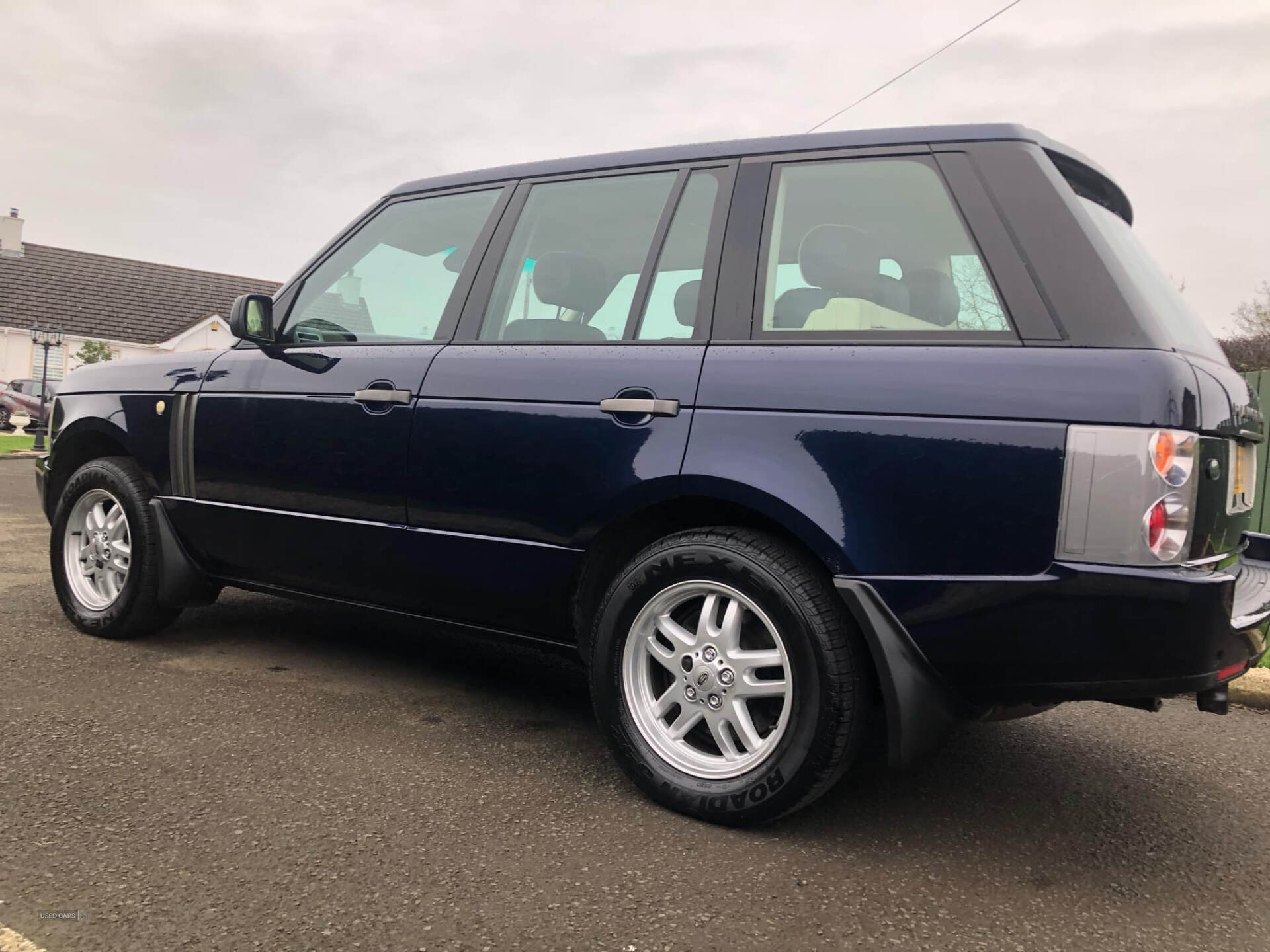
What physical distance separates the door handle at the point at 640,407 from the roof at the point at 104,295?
38461mm

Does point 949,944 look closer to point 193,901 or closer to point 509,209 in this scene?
point 193,901

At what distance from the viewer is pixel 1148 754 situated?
3479 millimetres

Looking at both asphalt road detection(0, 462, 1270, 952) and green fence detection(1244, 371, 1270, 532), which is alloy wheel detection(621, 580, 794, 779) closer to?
asphalt road detection(0, 462, 1270, 952)

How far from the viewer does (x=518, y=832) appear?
98.3 inches

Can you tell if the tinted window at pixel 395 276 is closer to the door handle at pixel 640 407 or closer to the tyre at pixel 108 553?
the door handle at pixel 640 407

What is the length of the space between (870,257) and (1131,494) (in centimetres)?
91

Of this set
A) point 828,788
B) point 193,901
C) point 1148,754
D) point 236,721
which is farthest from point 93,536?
point 1148,754

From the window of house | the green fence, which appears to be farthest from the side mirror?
the window of house

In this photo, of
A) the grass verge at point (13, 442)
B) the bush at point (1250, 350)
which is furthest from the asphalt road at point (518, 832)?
the bush at point (1250, 350)

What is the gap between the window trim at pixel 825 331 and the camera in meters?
→ 2.39

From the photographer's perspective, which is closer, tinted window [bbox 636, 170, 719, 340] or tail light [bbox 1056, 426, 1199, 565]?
tail light [bbox 1056, 426, 1199, 565]

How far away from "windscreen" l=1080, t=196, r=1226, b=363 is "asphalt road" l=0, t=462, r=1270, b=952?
1.30 metres

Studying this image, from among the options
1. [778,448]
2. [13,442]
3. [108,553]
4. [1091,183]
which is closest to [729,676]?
[778,448]

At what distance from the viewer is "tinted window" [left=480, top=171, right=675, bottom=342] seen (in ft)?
9.98
